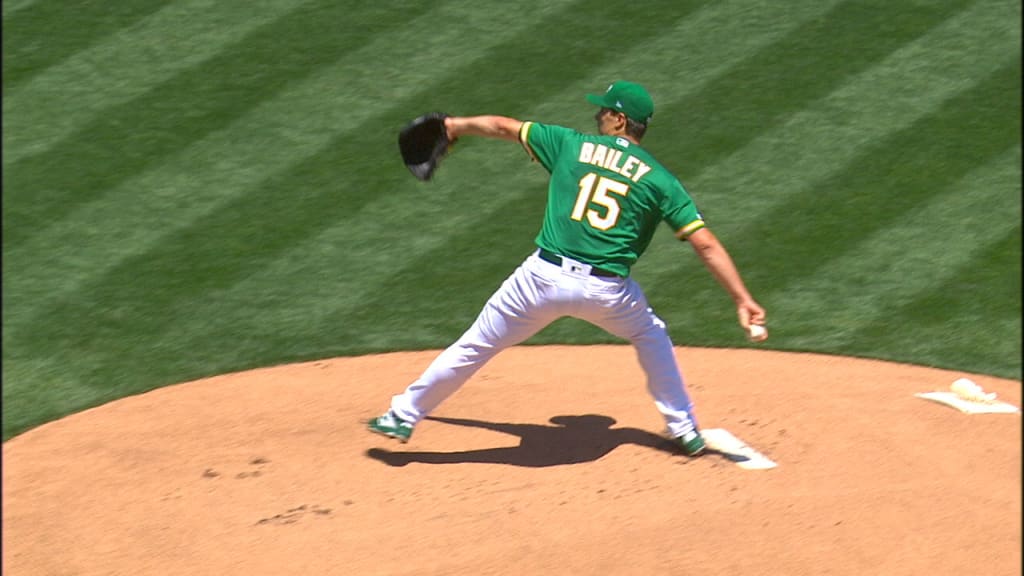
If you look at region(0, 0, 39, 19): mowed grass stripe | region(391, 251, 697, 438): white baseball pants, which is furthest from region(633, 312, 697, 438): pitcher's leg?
region(0, 0, 39, 19): mowed grass stripe

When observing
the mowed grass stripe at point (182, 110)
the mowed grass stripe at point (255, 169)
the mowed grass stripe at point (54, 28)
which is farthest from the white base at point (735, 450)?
the mowed grass stripe at point (54, 28)

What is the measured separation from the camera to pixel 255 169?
1009 centimetres

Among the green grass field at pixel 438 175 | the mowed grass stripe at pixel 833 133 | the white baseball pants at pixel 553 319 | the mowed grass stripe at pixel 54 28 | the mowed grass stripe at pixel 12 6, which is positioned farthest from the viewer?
the mowed grass stripe at pixel 12 6

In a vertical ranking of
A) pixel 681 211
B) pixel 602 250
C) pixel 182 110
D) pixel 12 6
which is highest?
pixel 12 6

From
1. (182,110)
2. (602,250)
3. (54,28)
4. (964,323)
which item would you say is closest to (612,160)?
(602,250)

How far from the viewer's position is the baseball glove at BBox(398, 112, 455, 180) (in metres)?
6.72

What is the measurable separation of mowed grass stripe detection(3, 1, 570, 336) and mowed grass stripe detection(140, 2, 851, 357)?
0.83ft

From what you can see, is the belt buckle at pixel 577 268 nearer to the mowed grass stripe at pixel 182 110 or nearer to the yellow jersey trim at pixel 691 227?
the yellow jersey trim at pixel 691 227

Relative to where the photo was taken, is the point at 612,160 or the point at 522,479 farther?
the point at 522,479

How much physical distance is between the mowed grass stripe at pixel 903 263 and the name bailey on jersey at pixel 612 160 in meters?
2.45

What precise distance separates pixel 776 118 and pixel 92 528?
623 centimetres

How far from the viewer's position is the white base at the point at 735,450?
662cm

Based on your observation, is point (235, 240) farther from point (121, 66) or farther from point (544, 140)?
point (544, 140)

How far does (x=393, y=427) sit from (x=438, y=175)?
3752 mm
